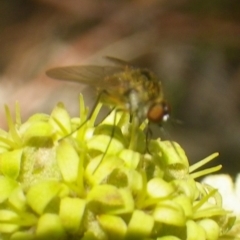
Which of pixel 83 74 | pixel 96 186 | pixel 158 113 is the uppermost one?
pixel 83 74

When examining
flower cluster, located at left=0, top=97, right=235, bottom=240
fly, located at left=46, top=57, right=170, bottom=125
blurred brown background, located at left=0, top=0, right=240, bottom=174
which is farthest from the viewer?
blurred brown background, located at left=0, top=0, right=240, bottom=174

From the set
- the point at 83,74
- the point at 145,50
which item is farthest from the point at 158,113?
the point at 145,50

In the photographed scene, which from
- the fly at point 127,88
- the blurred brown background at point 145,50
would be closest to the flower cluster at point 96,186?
the fly at point 127,88

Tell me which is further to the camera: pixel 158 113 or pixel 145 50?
pixel 145 50

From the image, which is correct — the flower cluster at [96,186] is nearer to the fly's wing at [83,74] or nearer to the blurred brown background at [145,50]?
the fly's wing at [83,74]

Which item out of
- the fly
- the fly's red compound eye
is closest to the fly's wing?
the fly

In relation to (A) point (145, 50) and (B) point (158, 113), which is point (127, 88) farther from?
(A) point (145, 50)

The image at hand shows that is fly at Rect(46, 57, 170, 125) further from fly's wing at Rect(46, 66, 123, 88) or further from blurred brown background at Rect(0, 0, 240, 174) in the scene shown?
blurred brown background at Rect(0, 0, 240, 174)
